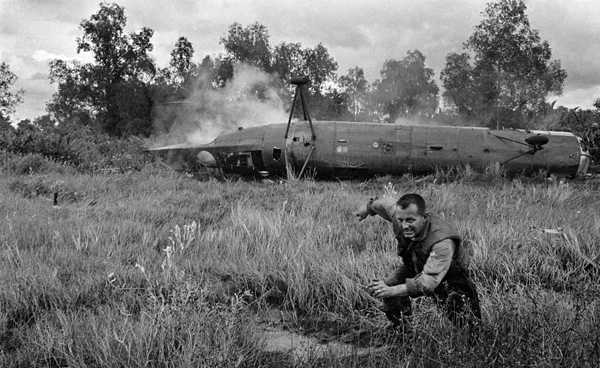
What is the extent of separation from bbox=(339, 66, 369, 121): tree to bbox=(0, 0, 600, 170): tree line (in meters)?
0.11

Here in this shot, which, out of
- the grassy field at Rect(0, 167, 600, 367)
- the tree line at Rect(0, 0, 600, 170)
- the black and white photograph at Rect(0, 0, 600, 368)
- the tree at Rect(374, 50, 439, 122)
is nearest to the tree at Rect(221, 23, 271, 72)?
the tree line at Rect(0, 0, 600, 170)

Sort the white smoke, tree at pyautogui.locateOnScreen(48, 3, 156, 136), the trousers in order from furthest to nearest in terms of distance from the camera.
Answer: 1. tree at pyautogui.locateOnScreen(48, 3, 156, 136)
2. the white smoke
3. the trousers

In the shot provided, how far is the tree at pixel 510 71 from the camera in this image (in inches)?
1266

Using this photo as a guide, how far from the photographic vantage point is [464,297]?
3.21 metres

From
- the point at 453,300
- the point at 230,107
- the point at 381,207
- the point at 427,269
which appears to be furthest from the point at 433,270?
the point at 230,107

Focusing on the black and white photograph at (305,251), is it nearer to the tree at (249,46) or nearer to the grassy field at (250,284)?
the grassy field at (250,284)

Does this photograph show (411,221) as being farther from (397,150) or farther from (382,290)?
(397,150)

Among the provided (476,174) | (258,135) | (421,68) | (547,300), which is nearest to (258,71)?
(421,68)

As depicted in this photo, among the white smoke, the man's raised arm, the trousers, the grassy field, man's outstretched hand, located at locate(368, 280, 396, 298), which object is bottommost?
the grassy field

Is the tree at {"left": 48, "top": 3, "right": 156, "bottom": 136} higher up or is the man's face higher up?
the tree at {"left": 48, "top": 3, "right": 156, "bottom": 136}

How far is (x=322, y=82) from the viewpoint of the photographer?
154ft

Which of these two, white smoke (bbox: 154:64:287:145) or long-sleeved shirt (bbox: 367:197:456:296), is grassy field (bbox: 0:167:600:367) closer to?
long-sleeved shirt (bbox: 367:197:456:296)

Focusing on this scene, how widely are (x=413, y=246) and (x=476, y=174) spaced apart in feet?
35.3

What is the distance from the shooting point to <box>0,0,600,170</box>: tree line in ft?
106
